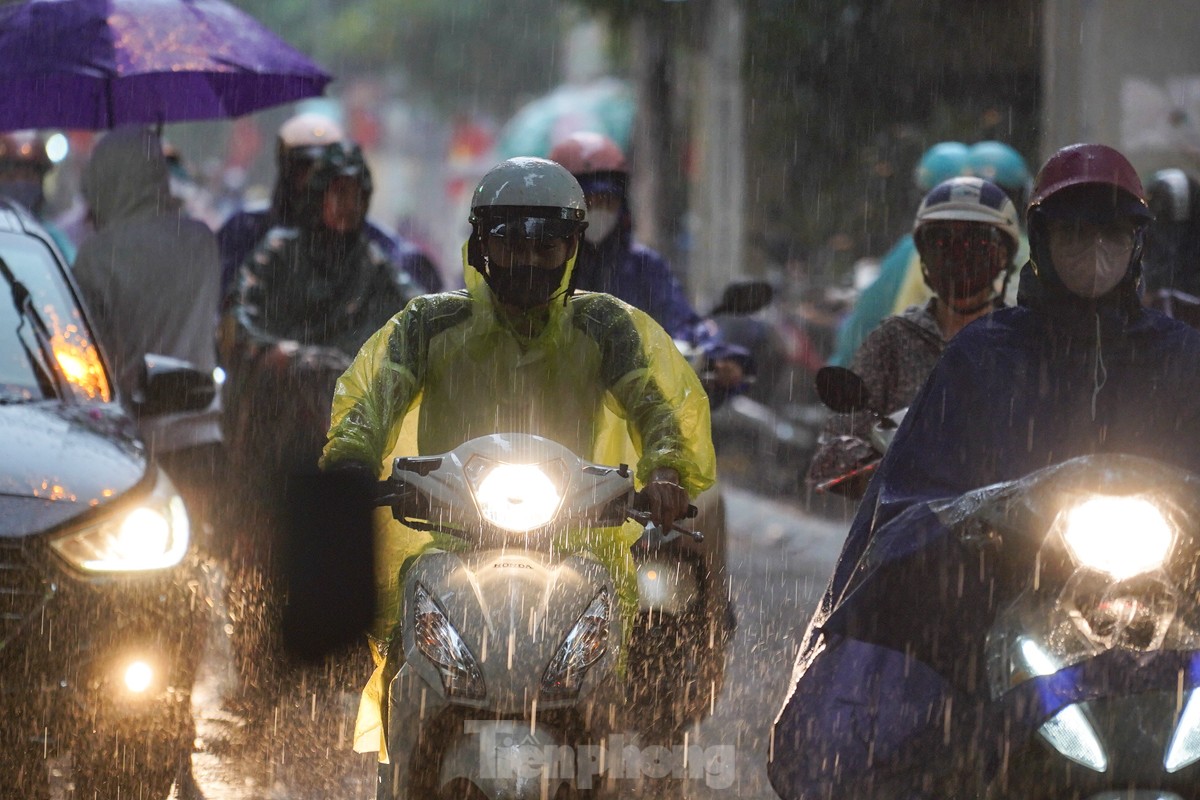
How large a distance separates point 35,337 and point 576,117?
848 inches

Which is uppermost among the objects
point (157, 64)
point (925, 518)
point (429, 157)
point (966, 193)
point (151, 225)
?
point (429, 157)

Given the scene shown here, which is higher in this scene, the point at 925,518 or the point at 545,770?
the point at 925,518

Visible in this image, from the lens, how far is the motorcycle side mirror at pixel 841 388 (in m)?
5.20

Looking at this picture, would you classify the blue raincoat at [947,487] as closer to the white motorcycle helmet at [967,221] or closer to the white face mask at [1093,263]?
the white face mask at [1093,263]

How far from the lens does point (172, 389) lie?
6418mm

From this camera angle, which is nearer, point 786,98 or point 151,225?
point 151,225

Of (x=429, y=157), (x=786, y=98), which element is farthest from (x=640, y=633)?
(x=429, y=157)

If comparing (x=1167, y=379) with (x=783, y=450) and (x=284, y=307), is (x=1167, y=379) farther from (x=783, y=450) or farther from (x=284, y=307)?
(x=783, y=450)

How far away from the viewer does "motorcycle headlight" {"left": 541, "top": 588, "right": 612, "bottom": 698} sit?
434 centimetres

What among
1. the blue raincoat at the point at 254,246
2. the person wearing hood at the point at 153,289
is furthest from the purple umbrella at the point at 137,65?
the person wearing hood at the point at 153,289

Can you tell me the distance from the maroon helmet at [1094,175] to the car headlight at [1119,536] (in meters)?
0.91

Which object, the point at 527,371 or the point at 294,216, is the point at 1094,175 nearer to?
the point at 527,371

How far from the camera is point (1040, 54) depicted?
16.9 meters

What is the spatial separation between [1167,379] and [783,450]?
1074 centimetres
